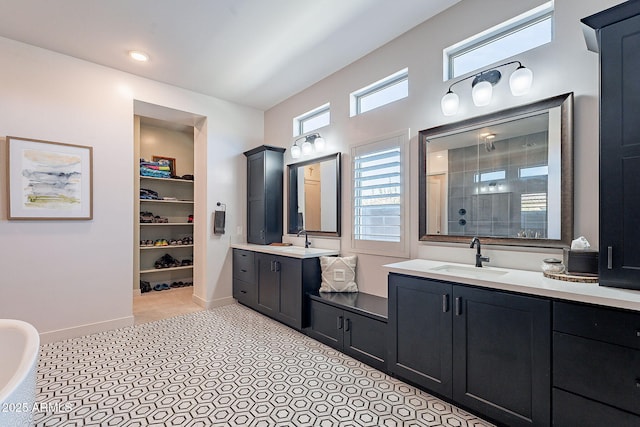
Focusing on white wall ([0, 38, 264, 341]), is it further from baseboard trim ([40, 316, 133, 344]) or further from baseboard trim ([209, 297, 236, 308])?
baseboard trim ([209, 297, 236, 308])

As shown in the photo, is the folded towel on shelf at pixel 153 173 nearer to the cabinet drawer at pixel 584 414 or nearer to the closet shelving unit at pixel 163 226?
the closet shelving unit at pixel 163 226

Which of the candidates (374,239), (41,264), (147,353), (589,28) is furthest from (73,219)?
(589,28)

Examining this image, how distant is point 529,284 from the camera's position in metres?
1.73

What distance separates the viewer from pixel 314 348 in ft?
9.82

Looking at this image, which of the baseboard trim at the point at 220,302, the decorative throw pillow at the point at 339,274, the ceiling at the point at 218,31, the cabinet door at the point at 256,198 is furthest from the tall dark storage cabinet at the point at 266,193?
the decorative throw pillow at the point at 339,274

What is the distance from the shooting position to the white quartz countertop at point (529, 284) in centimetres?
145

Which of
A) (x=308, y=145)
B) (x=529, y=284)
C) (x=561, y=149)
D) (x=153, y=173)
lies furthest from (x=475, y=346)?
(x=153, y=173)

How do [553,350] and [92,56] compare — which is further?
[92,56]

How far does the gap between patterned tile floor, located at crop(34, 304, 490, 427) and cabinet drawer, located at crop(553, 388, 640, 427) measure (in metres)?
0.48

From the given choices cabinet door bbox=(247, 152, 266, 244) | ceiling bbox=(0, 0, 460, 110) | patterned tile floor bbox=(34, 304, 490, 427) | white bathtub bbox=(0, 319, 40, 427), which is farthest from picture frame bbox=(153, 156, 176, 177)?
white bathtub bbox=(0, 319, 40, 427)

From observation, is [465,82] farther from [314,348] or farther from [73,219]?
[73,219]

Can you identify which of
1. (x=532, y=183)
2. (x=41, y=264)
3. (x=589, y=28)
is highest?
(x=589, y=28)

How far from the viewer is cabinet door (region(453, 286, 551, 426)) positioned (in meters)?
1.64

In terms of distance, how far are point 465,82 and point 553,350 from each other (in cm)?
204
